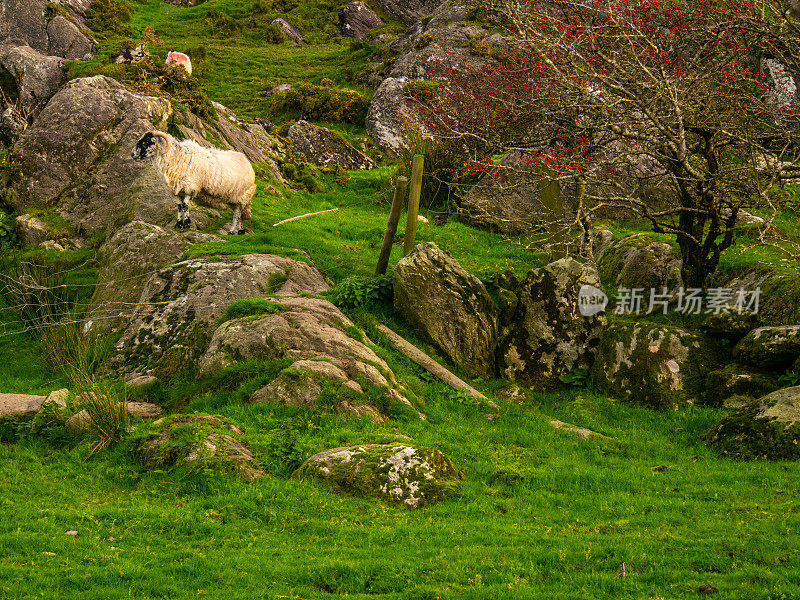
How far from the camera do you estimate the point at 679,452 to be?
10.3 metres

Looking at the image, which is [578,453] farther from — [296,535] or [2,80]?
[2,80]

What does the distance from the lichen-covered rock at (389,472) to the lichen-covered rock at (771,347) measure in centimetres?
609

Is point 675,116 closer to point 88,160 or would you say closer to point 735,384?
point 735,384

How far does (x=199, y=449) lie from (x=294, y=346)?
317 centimetres

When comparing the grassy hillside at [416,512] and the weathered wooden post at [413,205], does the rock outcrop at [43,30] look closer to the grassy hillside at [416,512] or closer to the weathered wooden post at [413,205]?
the grassy hillside at [416,512]

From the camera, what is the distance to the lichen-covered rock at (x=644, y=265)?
14884 mm

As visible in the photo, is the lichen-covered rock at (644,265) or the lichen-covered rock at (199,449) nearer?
the lichen-covered rock at (199,449)

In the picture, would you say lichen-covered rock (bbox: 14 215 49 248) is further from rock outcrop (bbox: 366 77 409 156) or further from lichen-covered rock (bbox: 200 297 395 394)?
rock outcrop (bbox: 366 77 409 156)

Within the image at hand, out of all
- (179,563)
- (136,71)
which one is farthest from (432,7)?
(179,563)

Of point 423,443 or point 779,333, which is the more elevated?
point 779,333

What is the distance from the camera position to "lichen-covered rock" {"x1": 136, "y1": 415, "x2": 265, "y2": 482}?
859 centimetres

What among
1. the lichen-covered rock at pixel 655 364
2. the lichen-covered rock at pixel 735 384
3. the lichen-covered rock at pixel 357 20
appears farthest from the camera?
the lichen-covered rock at pixel 357 20

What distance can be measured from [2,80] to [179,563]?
25.9 m

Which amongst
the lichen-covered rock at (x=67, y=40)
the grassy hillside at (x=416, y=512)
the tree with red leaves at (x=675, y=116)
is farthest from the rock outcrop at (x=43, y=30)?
the tree with red leaves at (x=675, y=116)
